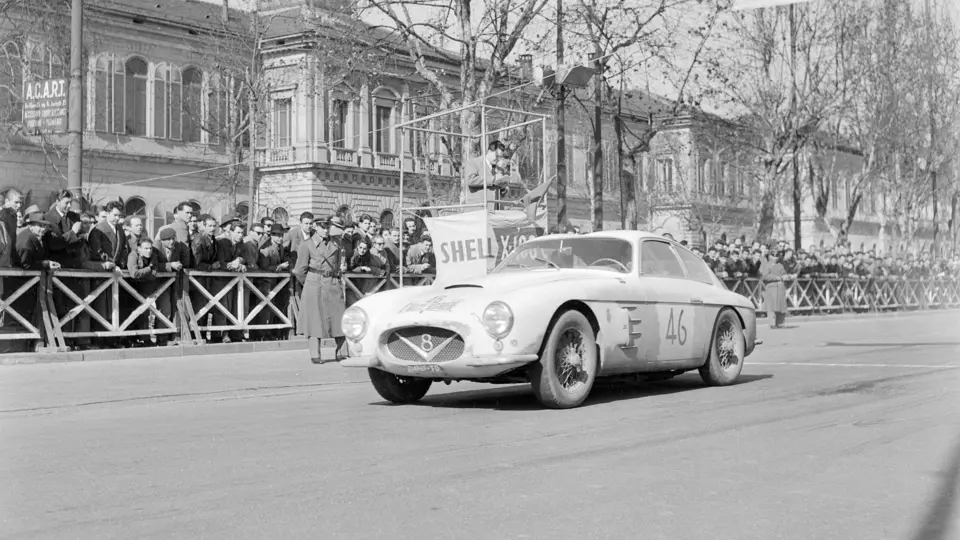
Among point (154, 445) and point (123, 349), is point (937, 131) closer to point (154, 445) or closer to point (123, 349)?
point (123, 349)

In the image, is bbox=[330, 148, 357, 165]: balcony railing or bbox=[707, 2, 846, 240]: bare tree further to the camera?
bbox=[330, 148, 357, 165]: balcony railing

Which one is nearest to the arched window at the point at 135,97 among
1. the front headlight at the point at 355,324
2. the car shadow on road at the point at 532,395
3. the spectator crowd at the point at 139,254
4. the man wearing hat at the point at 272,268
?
the spectator crowd at the point at 139,254

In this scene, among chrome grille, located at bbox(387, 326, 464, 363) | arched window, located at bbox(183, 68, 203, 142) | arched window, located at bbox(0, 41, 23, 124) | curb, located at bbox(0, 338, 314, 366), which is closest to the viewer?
chrome grille, located at bbox(387, 326, 464, 363)

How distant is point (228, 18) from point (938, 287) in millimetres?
29792

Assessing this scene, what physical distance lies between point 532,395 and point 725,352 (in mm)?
2076

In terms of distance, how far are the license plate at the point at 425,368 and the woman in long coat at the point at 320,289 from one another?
675 cm

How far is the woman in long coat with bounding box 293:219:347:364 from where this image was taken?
637 inches

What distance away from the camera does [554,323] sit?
950cm

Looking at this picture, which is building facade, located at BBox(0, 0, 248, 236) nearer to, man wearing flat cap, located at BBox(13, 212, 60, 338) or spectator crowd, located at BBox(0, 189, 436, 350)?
spectator crowd, located at BBox(0, 189, 436, 350)

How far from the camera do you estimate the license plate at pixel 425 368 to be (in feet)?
30.8

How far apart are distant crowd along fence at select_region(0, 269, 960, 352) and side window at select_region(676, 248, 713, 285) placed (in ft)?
22.3

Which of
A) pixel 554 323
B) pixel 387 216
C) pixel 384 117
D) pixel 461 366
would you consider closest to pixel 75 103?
pixel 461 366

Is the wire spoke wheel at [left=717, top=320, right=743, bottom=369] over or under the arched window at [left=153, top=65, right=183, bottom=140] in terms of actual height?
under

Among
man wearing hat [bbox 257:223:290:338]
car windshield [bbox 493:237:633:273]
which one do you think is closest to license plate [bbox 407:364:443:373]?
car windshield [bbox 493:237:633:273]
